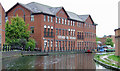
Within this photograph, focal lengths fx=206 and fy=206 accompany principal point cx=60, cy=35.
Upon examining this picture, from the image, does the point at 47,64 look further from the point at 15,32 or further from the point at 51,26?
the point at 51,26

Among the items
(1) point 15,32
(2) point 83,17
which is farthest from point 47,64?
(2) point 83,17

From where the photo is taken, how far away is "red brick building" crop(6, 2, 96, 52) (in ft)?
175

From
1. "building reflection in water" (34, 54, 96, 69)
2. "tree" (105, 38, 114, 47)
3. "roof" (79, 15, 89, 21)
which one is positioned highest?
"roof" (79, 15, 89, 21)

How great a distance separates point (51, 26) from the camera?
56.9 m

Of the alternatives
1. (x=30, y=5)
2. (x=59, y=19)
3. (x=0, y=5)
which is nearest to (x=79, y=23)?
(x=59, y=19)

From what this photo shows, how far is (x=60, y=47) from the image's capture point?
61.2m

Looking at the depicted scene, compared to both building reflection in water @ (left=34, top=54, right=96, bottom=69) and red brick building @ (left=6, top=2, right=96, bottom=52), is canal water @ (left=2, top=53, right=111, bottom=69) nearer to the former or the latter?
building reflection in water @ (left=34, top=54, right=96, bottom=69)

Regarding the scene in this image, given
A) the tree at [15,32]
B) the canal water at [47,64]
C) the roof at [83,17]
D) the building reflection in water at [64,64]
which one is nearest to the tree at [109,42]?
the roof at [83,17]

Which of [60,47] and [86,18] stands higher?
[86,18]

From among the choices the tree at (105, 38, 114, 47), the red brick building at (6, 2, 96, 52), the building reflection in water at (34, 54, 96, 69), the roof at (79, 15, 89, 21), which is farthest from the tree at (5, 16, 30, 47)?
the tree at (105, 38, 114, 47)

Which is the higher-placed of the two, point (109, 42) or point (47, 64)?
point (109, 42)

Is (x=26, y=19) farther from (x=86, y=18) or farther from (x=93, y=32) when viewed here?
(x=93, y=32)

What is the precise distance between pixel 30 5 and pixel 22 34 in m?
13.3

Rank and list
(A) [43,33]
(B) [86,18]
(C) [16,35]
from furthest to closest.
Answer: (B) [86,18] → (A) [43,33] → (C) [16,35]
